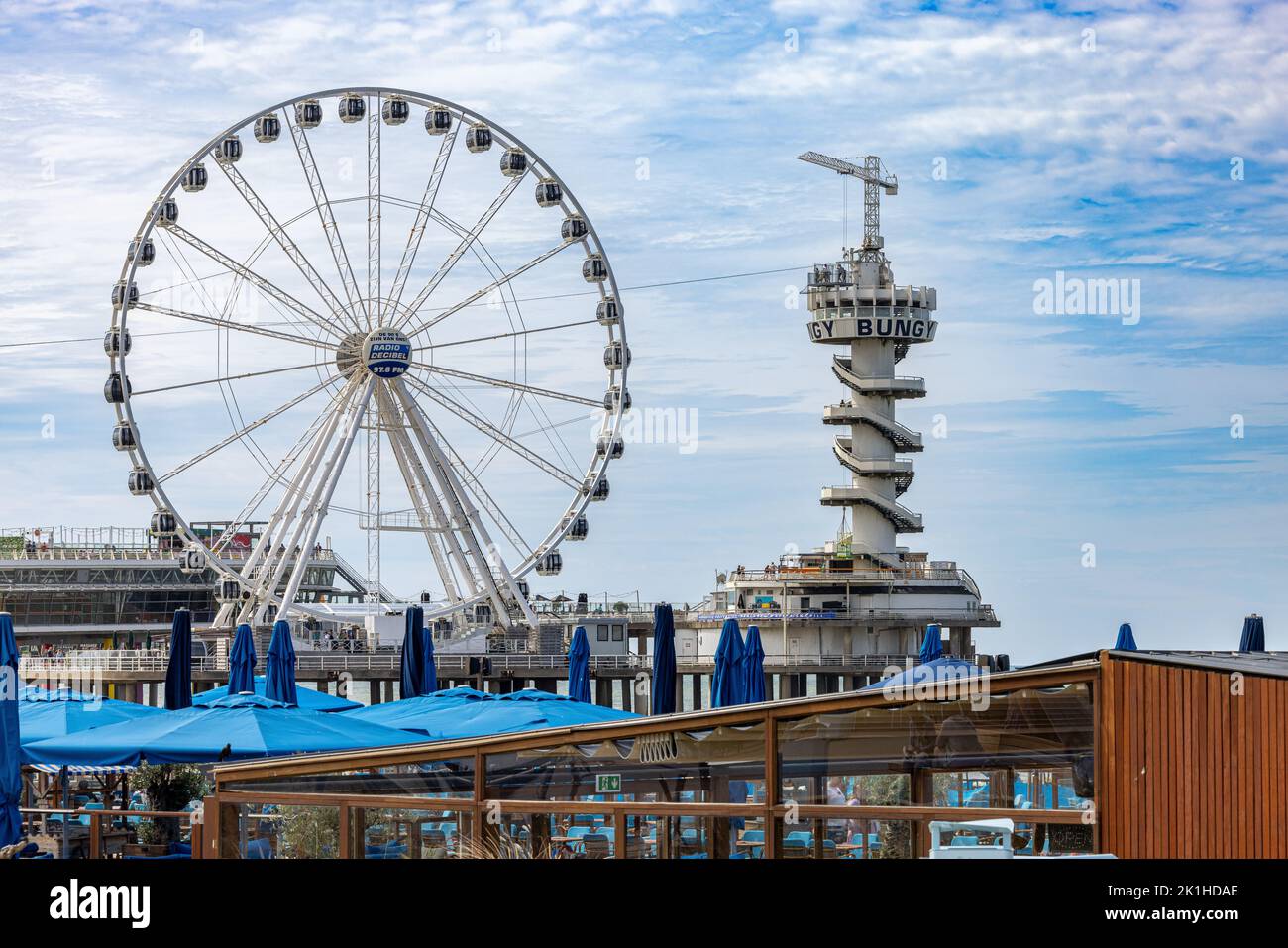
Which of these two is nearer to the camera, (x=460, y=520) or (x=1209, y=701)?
(x=1209, y=701)

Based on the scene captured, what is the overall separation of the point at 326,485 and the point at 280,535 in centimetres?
243

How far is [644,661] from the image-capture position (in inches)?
2549

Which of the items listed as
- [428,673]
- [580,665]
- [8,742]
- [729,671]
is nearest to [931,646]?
[729,671]

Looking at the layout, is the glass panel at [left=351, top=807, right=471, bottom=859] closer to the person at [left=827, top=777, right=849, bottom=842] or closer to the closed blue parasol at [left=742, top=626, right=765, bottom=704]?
the person at [left=827, top=777, right=849, bottom=842]

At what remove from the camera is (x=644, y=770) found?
1375 cm

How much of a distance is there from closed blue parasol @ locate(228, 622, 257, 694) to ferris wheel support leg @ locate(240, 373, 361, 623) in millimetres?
13413

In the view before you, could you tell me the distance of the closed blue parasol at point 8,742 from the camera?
19.1 m

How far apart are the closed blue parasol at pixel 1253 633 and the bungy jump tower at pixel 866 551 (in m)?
34.7

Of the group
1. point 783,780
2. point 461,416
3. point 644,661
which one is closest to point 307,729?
point 783,780

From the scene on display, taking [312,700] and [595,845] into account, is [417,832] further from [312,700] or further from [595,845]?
[312,700]

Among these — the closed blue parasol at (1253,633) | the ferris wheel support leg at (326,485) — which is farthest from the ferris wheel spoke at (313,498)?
the closed blue parasol at (1253,633)

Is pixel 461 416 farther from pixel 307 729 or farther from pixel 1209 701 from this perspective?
pixel 1209 701
